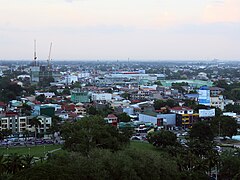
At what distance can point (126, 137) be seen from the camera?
1994 centimetres

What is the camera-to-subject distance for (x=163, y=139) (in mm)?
20641

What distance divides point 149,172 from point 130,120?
16.7 meters

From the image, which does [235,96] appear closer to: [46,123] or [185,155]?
[46,123]

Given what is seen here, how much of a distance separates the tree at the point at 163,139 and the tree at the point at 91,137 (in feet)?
5.89

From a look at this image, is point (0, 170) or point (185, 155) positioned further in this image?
point (185, 155)

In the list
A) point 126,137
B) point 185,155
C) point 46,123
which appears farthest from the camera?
point 46,123

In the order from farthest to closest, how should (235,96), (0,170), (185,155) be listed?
(235,96) < (185,155) < (0,170)

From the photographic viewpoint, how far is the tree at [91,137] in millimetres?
17156

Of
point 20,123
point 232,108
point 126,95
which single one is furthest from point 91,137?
point 126,95

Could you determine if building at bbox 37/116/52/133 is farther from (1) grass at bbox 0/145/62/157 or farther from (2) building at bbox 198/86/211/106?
(2) building at bbox 198/86/211/106

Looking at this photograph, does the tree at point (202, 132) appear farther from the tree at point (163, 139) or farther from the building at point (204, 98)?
the building at point (204, 98)

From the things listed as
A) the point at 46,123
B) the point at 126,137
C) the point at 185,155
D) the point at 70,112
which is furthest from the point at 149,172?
the point at 70,112

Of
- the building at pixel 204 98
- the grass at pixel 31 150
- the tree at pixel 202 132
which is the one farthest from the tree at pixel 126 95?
the grass at pixel 31 150

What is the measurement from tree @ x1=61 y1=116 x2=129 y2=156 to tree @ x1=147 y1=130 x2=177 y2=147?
1.79 m
